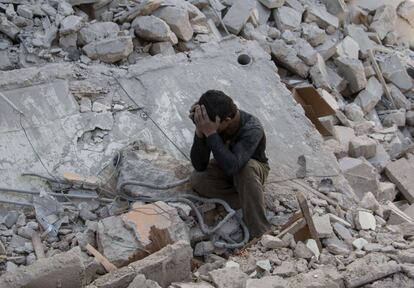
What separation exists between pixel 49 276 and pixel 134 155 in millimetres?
1801

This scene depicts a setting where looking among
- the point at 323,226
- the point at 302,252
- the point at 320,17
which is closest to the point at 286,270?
the point at 302,252

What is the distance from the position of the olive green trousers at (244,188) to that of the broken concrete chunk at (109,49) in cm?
176

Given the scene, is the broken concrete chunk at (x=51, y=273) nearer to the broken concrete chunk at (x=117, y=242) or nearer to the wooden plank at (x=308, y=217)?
the broken concrete chunk at (x=117, y=242)

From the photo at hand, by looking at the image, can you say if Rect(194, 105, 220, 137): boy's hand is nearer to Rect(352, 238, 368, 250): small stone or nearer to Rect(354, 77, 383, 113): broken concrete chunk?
Rect(352, 238, 368, 250): small stone

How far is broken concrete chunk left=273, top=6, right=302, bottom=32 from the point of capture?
899 centimetres

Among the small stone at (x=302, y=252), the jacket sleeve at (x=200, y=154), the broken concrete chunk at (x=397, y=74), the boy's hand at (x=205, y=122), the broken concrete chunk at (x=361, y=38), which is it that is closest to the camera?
the small stone at (x=302, y=252)

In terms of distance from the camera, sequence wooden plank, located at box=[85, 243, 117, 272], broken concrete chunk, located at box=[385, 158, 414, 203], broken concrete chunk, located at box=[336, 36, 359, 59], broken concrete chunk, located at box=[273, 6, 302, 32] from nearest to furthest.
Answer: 1. wooden plank, located at box=[85, 243, 117, 272]
2. broken concrete chunk, located at box=[385, 158, 414, 203]
3. broken concrete chunk, located at box=[273, 6, 302, 32]
4. broken concrete chunk, located at box=[336, 36, 359, 59]

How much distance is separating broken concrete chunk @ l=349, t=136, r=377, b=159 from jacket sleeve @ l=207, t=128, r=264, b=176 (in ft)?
8.64

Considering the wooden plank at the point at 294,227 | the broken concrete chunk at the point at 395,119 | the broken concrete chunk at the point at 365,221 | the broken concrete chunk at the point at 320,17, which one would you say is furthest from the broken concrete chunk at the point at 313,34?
the wooden plank at the point at 294,227

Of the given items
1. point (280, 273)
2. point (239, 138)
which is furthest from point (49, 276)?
point (239, 138)

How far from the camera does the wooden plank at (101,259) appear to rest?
4609mm

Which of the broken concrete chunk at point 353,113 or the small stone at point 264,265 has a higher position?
the small stone at point 264,265

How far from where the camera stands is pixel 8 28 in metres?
6.74

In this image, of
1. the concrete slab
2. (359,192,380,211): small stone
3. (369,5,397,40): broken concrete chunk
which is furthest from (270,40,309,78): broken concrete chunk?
(359,192,380,211): small stone
